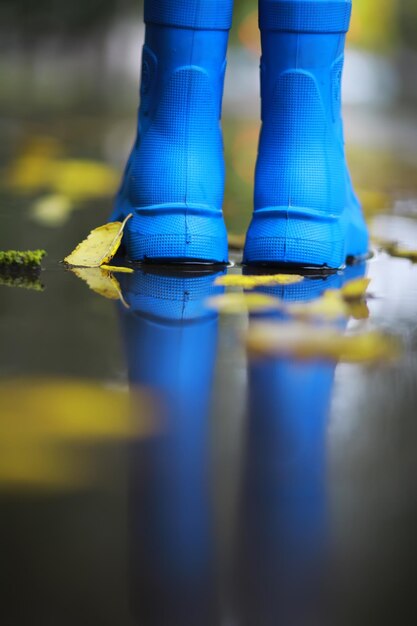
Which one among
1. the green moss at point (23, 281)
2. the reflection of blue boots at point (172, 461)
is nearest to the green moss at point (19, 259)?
the green moss at point (23, 281)

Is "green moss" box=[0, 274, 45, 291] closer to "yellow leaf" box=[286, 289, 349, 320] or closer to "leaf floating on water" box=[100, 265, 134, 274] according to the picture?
"leaf floating on water" box=[100, 265, 134, 274]

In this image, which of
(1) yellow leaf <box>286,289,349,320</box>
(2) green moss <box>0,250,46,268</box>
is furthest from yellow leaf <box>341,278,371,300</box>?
(2) green moss <box>0,250,46,268</box>

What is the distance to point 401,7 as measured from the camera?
4.50 m

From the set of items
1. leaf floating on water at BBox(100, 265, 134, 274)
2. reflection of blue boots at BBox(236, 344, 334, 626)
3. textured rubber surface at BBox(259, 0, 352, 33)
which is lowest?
reflection of blue boots at BBox(236, 344, 334, 626)

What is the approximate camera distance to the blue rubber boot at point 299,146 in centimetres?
162

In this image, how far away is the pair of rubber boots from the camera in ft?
5.30

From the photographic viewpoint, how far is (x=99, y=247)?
168 cm

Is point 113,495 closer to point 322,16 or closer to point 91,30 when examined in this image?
point 322,16

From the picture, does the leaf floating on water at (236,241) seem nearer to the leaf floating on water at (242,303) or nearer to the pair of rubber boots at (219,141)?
the pair of rubber boots at (219,141)

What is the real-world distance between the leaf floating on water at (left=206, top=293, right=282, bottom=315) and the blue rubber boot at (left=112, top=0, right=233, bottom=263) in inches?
6.3

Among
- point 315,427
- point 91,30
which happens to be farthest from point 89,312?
point 91,30

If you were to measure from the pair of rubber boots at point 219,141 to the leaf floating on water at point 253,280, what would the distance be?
5 cm

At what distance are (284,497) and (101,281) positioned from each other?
72cm

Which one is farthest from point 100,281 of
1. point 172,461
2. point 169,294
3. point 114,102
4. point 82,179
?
point 114,102
